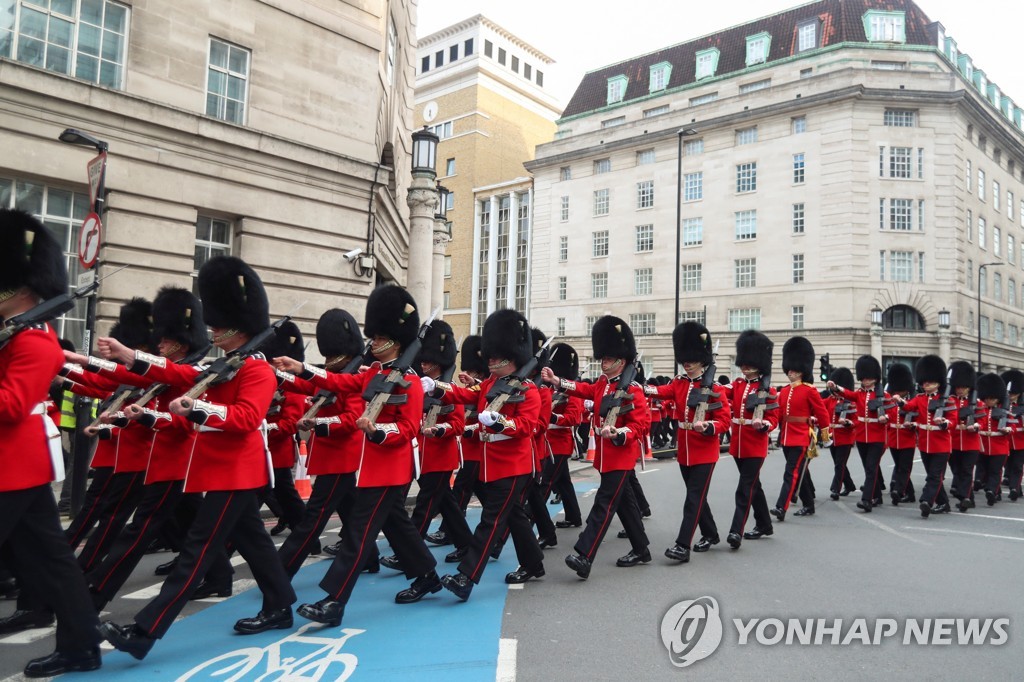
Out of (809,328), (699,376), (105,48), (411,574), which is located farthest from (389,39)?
(809,328)

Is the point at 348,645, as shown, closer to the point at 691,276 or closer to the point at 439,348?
the point at 439,348

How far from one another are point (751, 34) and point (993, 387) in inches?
1698

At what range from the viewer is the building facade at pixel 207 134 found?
12961 millimetres

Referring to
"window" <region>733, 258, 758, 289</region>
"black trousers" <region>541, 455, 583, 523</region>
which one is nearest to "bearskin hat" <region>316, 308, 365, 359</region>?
"black trousers" <region>541, 455, 583, 523</region>

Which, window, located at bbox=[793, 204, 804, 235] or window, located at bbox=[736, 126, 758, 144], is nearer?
window, located at bbox=[793, 204, 804, 235]

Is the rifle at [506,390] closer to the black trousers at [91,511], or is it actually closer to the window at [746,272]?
the black trousers at [91,511]

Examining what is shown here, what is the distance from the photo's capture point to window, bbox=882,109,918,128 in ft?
140

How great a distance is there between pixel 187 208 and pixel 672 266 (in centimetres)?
3671

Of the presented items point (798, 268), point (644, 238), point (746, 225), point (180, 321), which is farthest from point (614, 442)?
point (644, 238)

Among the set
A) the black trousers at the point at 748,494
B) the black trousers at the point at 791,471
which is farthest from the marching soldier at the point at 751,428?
the black trousers at the point at 791,471

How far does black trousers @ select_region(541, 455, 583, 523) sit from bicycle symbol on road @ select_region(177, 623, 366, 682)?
393 centimetres

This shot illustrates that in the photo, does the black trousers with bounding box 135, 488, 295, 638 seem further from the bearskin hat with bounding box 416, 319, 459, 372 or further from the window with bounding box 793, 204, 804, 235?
the window with bounding box 793, 204, 804, 235

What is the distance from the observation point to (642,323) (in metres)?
48.9

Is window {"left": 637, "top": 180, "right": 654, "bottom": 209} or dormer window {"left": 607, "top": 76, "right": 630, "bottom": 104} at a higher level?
dormer window {"left": 607, "top": 76, "right": 630, "bottom": 104}
